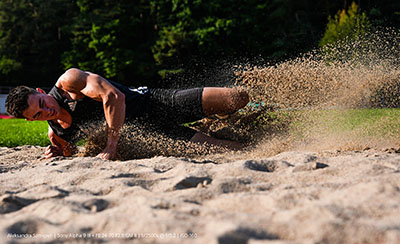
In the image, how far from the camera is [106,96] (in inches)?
134

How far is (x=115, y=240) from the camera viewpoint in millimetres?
1363

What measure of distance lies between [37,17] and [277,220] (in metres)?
31.6

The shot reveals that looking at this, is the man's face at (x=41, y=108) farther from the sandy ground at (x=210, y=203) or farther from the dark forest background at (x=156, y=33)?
the dark forest background at (x=156, y=33)

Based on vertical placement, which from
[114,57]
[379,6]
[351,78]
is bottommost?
[114,57]

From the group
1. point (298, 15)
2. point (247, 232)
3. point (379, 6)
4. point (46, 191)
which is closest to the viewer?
point (247, 232)

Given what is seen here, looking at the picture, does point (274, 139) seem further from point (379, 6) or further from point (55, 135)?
point (379, 6)

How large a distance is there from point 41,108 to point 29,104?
0.37ft

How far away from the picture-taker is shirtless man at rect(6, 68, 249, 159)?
3.41 meters

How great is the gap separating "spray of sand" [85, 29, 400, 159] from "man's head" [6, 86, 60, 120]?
568 mm

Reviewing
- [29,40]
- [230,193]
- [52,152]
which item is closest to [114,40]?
[29,40]

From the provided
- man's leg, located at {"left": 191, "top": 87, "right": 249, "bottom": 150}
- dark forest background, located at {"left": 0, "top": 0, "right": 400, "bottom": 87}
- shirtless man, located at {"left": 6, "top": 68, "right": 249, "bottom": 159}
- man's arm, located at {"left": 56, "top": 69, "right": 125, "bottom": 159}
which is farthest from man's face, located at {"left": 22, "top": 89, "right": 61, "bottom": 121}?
dark forest background, located at {"left": 0, "top": 0, "right": 400, "bottom": 87}

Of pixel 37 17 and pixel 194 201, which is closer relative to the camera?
pixel 194 201

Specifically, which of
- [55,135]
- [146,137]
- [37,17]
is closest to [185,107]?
[146,137]

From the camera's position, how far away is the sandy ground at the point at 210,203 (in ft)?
4.48
